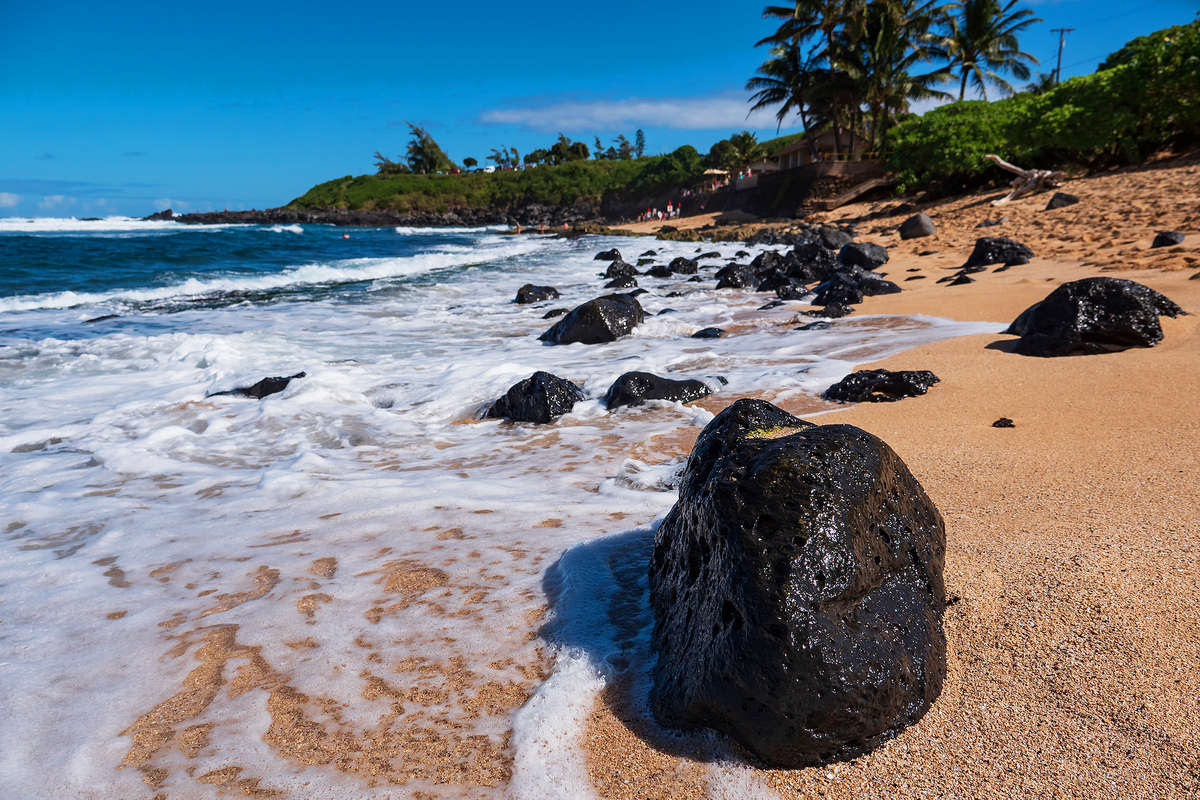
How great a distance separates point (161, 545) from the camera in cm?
297

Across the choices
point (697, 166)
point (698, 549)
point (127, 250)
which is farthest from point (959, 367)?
point (697, 166)

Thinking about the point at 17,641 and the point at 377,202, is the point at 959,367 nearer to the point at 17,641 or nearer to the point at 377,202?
the point at 17,641

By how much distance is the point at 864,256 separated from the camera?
11883 millimetres

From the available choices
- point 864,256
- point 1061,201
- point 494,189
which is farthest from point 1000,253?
point 494,189

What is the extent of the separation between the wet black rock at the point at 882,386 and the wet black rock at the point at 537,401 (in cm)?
191

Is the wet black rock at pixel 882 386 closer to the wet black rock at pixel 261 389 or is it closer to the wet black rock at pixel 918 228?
the wet black rock at pixel 261 389

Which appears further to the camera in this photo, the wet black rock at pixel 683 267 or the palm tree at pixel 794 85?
the palm tree at pixel 794 85

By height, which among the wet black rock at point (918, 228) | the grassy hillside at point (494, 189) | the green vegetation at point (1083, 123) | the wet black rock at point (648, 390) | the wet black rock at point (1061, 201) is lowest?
the wet black rock at point (648, 390)

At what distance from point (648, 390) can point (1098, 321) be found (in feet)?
10.3

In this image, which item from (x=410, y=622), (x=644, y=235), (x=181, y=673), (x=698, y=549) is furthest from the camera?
(x=644, y=235)

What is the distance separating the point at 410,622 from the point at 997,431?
3044 mm

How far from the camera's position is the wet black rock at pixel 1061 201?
1256cm

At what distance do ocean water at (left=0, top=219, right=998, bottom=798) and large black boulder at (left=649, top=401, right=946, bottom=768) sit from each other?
0.56ft

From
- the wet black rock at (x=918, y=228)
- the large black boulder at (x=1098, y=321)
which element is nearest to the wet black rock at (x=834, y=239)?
the wet black rock at (x=918, y=228)
